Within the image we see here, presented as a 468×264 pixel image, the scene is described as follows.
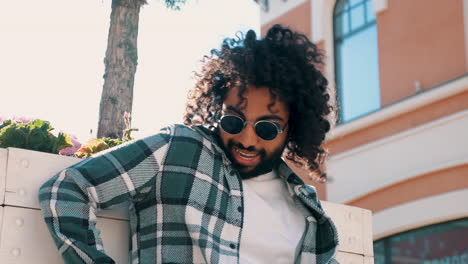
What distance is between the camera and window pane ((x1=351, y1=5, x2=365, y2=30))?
34.9 feet

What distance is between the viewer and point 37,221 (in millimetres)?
2992

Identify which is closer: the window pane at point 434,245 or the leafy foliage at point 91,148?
the leafy foliage at point 91,148

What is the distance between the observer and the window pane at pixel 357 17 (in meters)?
10.6

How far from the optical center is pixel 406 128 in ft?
31.2

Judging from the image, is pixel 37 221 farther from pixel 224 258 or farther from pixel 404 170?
pixel 404 170

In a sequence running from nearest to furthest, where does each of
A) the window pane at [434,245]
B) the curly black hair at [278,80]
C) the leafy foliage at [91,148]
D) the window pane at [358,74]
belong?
the curly black hair at [278,80] → the leafy foliage at [91,148] → the window pane at [434,245] → the window pane at [358,74]

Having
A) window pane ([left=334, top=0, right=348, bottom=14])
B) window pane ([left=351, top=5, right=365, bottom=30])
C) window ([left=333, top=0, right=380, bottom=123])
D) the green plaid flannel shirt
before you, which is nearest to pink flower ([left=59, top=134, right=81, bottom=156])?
the green plaid flannel shirt

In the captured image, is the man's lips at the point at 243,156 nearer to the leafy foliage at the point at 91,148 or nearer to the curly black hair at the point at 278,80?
the curly black hair at the point at 278,80

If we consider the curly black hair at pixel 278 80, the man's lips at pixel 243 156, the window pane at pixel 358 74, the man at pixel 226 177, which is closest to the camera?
the man at pixel 226 177

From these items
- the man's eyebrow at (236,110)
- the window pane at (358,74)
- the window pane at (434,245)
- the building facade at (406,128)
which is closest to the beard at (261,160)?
the man's eyebrow at (236,110)

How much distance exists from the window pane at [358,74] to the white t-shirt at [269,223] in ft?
22.3

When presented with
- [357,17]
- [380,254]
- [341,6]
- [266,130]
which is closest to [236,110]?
[266,130]

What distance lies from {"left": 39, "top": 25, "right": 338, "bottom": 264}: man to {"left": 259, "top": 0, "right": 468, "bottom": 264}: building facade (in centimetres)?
488

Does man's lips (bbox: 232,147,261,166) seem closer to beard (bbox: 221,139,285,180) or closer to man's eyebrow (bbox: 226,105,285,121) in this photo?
beard (bbox: 221,139,285,180)
